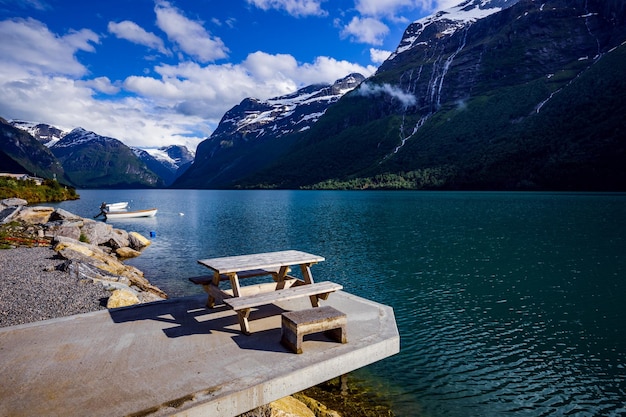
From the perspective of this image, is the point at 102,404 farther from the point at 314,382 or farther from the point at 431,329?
the point at 431,329

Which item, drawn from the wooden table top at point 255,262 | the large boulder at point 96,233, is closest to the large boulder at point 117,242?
the large boulder at point 96,233

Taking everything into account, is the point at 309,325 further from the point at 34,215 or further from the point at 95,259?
the point at 34,215

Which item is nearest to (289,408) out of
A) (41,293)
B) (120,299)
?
(120,299)

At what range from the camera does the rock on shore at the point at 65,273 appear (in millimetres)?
12213

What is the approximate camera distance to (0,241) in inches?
1009

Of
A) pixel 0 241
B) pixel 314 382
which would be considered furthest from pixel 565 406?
pixel 0 241

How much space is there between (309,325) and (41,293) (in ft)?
36.9

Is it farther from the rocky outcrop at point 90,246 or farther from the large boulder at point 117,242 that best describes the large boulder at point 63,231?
the large boulder at point 117,242

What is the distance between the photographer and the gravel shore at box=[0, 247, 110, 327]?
11109 millimetres

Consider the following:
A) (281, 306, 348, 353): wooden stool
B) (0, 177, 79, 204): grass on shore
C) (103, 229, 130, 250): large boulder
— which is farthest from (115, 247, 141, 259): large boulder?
(0, 177, 79, 204): grass on shore

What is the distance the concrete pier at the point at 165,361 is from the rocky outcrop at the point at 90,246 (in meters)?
3.40

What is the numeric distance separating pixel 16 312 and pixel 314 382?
10042 millimetres

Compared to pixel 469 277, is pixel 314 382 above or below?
above

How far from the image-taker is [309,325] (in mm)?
7379
